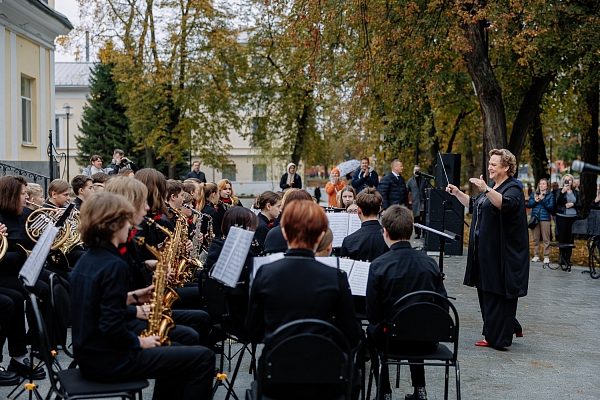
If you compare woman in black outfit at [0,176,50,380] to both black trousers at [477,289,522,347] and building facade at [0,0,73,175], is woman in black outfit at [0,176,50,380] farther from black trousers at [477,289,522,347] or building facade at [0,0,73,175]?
building facade at [0,0,73,175]

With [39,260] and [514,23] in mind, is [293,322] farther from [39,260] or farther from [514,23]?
[514,23]

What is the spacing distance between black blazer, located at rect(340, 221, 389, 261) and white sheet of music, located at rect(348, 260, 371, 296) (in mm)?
815

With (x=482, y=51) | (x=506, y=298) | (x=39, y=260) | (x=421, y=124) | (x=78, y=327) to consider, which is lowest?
(x=506, y=298)

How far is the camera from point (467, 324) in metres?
8.80

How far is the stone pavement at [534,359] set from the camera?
238 inches

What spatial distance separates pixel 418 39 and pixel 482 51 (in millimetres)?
1771

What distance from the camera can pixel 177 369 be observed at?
4.17m

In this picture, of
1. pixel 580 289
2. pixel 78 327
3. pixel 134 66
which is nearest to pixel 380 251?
pixel 78 327

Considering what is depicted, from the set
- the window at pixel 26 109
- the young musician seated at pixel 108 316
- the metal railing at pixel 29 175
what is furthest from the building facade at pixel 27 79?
the young musician seated at pixel 108 316

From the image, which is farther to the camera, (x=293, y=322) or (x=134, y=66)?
(x=134, y=66)

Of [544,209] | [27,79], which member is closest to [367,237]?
[544,209]

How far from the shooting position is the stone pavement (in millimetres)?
6043

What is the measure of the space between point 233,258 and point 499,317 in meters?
3.90

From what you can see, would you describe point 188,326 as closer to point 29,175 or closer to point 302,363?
point 302,363
